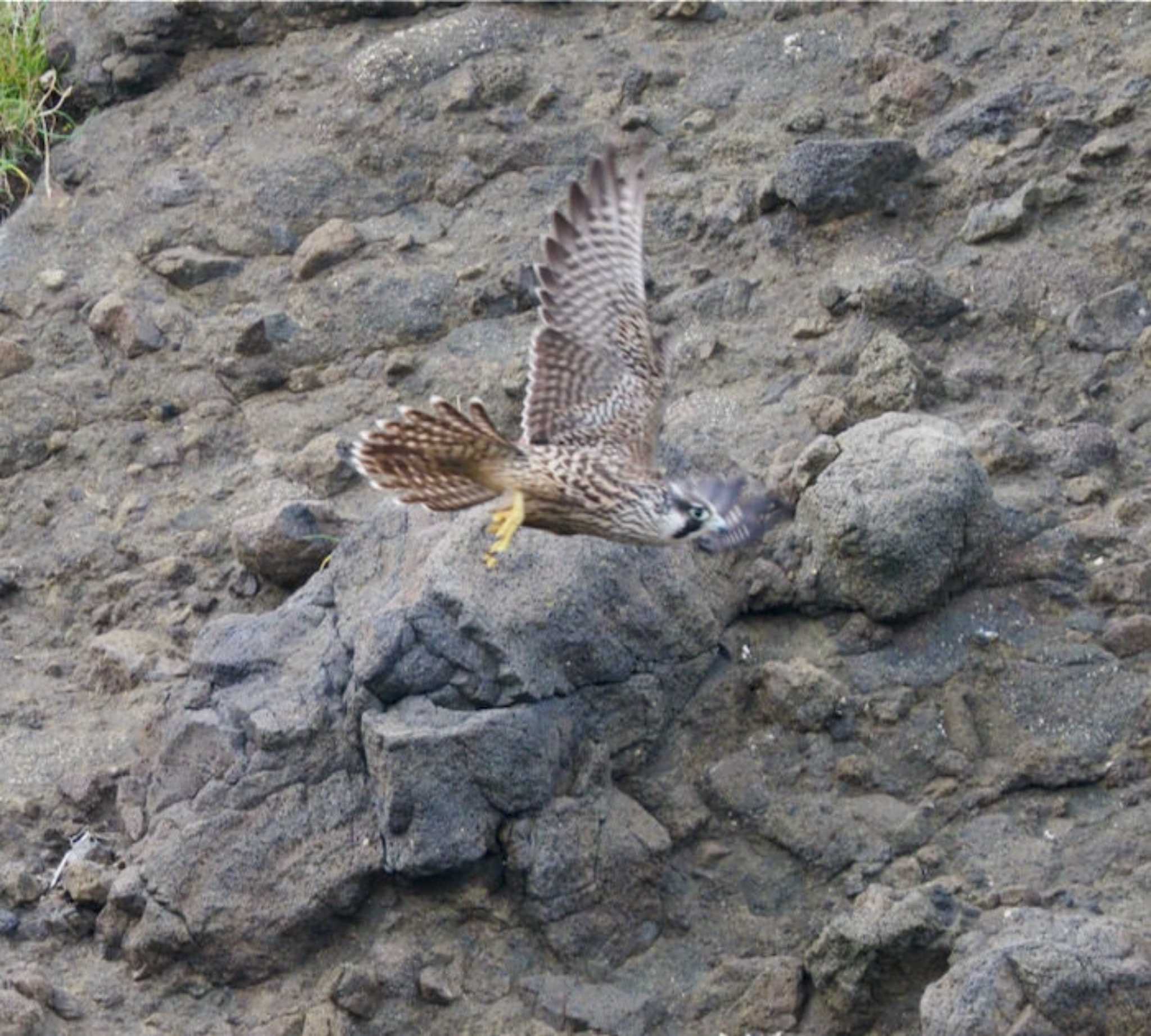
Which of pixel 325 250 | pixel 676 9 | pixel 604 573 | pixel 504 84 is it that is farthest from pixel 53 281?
pixel 604 573

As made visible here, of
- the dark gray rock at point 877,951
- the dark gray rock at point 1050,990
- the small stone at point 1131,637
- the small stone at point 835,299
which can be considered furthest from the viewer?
the small stone at point 835,299

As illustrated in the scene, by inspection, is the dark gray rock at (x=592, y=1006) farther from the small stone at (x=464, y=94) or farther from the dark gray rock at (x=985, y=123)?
the small stone at (x=464, y=94)

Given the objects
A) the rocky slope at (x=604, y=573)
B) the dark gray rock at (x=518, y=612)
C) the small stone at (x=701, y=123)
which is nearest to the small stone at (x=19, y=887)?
the rocky slope at (x=604, y=573)

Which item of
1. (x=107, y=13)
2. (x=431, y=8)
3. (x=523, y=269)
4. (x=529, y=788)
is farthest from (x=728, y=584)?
(x=107, y=13)

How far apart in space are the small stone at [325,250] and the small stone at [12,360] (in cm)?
106

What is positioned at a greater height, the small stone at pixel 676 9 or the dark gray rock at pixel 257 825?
the small stone at pixel 676 9

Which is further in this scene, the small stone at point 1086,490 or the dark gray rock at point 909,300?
the dark gray rock at point 909,300

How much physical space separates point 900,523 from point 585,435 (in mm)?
1077

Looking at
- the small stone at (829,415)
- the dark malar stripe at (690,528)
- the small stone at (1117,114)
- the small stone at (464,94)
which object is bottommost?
the small stone at (829,415)

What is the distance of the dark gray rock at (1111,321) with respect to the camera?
771 cm

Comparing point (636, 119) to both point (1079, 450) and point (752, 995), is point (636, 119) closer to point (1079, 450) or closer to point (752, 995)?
point (1079, 450)

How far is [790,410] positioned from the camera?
7.75 metres

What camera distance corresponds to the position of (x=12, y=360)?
8.56m

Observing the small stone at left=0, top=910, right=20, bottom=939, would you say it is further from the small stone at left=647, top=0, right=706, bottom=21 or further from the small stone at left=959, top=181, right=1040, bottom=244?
the small stone at left=647, top=0, right=706, bottom=21
